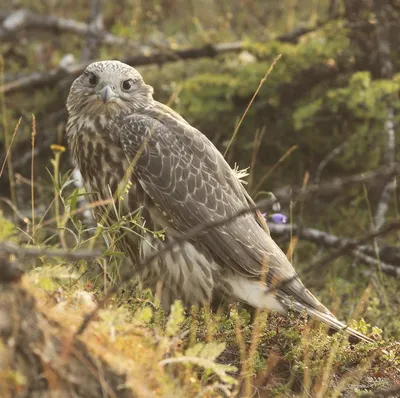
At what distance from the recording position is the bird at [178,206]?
13.1 feet

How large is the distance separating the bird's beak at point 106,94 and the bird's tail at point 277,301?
1.17 m

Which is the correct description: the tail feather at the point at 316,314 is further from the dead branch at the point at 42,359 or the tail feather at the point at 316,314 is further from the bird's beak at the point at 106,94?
the dead branch at the point at 42,359

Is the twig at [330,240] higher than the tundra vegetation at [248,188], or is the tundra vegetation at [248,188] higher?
the tundra vegetation at [248,188]

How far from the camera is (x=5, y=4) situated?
876cm

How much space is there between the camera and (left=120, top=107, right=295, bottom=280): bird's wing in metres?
4.01

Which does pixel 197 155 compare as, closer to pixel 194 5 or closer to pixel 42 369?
pixel 42 369

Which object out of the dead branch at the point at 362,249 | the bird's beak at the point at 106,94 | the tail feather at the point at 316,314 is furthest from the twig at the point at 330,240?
the bird's beak at the point at 106,94

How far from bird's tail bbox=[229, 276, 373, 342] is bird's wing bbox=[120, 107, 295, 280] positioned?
0.21ft

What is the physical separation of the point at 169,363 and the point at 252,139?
390 centimetres

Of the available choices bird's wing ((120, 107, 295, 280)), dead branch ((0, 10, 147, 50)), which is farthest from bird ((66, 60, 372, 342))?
dead branch ((0, 10, 147, 50))

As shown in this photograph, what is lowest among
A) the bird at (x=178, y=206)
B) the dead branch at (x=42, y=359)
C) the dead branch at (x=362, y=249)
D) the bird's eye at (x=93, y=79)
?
the dead branch at (x=362, y=249)

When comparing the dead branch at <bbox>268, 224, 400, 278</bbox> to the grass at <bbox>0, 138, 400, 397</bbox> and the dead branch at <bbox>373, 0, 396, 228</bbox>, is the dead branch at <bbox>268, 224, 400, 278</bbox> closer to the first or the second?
the dead branch at <bbox>373, 0, 396, 228</bbox>

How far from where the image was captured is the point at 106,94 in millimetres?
4188

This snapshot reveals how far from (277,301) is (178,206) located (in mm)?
703
